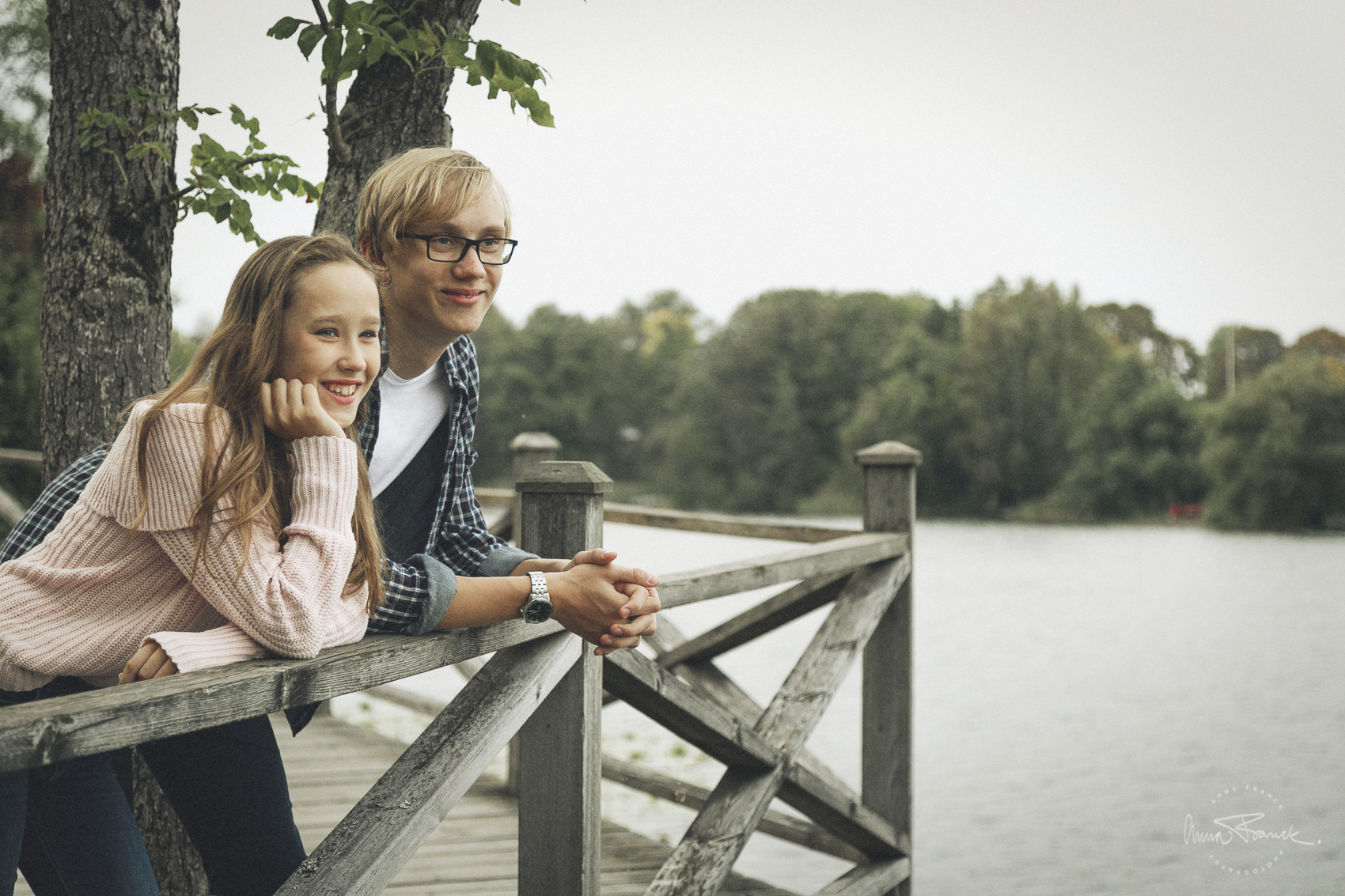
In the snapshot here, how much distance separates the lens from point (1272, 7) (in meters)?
54.1

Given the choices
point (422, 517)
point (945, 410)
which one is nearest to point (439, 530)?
point (422, 517)

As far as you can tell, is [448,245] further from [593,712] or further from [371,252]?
[593,712]

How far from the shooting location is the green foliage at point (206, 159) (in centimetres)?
247

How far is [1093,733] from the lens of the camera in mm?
13344

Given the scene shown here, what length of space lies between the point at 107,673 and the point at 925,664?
53.1ft

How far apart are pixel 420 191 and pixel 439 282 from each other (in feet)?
0.51

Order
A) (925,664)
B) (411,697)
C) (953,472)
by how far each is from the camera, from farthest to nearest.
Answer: (953,472) → (925,664) → (411,697)

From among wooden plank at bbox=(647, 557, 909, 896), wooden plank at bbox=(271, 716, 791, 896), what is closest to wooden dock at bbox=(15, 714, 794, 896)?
wooden plank at bbox=(271, 716, 791, 896)

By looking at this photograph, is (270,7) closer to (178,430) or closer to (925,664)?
(178,430)

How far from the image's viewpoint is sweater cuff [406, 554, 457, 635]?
1.56m

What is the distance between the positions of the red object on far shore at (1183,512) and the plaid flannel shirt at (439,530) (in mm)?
48123

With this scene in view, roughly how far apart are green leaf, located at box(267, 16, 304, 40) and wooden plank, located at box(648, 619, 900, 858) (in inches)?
84.5

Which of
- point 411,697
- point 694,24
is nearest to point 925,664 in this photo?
point 411,697
